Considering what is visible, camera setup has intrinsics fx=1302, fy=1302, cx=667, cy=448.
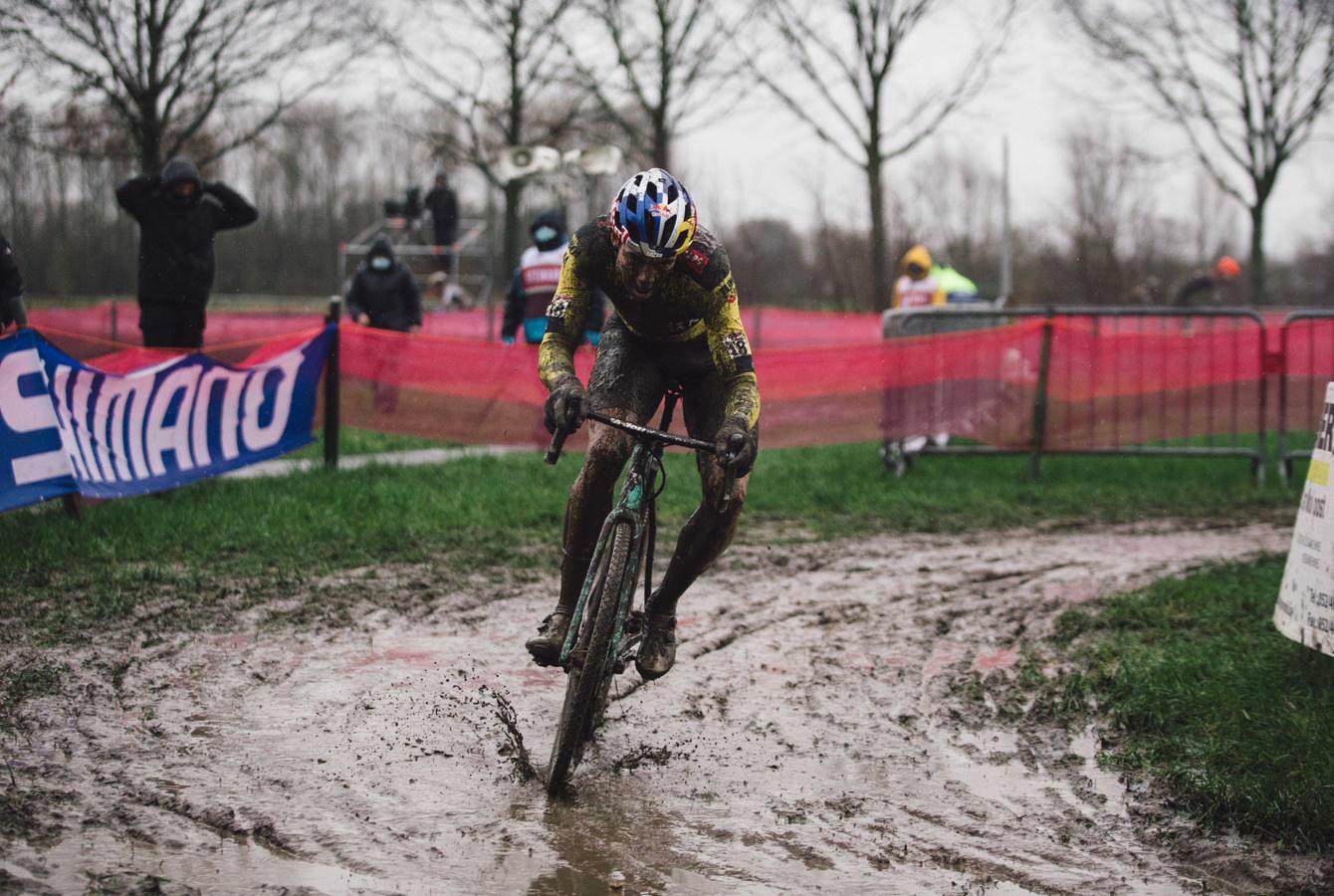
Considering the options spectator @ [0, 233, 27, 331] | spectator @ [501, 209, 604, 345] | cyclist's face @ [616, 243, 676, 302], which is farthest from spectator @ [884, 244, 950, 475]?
cyclist's face @ [616, 243, 676, 302]

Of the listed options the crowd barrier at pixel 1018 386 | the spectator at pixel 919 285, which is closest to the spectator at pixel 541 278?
the crowd barrier at pixel 1018 386

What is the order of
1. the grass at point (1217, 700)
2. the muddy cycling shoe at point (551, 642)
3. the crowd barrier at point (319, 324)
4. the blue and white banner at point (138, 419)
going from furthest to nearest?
the crowd barrier at point (319, 324), the blue and white banner at point (138, 419), the muddy cycling shoe at point (551, 642), the grass at point (1217, 700)

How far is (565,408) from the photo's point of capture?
439cm

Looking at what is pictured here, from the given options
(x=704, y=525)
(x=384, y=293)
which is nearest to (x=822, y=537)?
(x=704, y=525)

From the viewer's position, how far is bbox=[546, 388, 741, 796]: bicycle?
420 centimetres

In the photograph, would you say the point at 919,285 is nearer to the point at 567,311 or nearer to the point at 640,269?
the point at 567,311

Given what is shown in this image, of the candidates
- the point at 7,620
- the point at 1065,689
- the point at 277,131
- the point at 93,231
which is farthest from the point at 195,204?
the point at 93,231

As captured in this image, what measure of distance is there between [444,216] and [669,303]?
21340mm

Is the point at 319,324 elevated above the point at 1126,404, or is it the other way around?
the point at 319,324

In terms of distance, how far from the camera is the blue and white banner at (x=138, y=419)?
7.51m

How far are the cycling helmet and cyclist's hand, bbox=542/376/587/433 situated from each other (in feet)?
1.77

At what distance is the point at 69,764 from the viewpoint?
416cm

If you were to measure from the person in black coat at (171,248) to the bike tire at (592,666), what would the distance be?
255 inches

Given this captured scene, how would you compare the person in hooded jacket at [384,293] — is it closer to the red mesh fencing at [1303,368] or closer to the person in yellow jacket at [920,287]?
the person in yellow jacket at [920,287]
